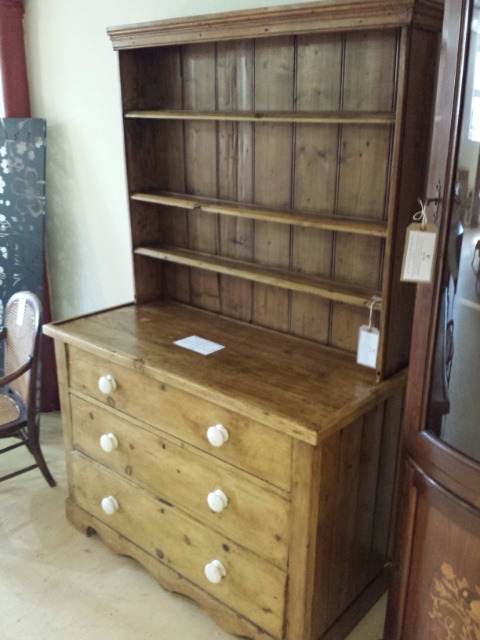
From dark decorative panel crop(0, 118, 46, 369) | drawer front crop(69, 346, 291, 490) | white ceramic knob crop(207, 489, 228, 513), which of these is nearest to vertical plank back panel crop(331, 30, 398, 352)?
→ drawer front crop(69, 346, 291, 490)

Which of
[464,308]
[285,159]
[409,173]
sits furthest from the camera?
[285,159]

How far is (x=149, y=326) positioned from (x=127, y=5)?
4.18 ft

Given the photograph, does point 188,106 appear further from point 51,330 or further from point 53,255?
point 53,255

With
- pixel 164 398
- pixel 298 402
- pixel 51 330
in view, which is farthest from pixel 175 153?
pixel 298 402

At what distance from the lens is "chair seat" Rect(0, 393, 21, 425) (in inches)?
94.8

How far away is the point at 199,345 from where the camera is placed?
6.42 feet

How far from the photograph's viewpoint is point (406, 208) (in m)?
1.57

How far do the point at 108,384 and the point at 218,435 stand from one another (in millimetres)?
497

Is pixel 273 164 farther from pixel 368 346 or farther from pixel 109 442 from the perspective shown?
pixel 109 442

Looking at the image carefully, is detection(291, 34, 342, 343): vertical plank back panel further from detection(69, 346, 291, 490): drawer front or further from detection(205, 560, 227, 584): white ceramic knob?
detection(205, 560, 227, 584): white ceramic knob

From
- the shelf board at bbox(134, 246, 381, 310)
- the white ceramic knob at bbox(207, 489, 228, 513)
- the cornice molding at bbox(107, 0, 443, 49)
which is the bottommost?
the white ceramic knob at bbox(207, 489, 228, 513)

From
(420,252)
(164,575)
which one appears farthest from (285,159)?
(164,575)

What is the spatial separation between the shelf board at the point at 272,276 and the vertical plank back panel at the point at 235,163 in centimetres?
8

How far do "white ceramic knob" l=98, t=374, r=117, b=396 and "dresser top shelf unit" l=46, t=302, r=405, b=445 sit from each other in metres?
0.08
